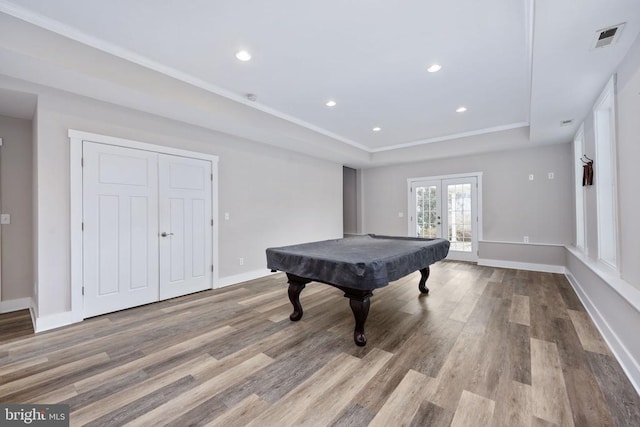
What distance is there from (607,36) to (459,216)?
15.1 ft

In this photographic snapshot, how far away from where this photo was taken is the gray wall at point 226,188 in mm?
2832

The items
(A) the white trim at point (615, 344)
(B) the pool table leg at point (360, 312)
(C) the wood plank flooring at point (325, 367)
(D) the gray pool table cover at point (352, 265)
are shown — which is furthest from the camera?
(B) the pool table leg at point (360, 312)

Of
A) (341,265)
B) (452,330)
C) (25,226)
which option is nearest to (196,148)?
(25,226)

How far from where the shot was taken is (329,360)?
2.17 m

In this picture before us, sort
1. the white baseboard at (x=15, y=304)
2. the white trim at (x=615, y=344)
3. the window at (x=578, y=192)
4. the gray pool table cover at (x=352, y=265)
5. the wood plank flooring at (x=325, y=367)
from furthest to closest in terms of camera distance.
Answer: the window at (x=578, y=192), the white baseboard at (x=15, y=304), the gray pool table cover at (x=352, y=265), the white trim at (x=615, y=344), the wood plank flooring at (x=325, y=367)

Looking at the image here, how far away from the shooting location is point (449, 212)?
251 inches

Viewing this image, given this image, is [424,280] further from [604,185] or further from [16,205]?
[16,205]

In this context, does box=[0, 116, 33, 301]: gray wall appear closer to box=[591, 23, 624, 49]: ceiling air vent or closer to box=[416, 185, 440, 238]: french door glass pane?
box=[591, 23, 624, 49]: ceiling air vent

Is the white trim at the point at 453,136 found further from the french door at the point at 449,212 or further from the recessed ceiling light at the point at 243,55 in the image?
the recessed ceiling light at the point at 243,55

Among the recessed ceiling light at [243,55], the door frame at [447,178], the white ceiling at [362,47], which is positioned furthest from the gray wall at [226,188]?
the door frame at [447,178]

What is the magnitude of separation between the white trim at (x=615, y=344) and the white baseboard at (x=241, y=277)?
4.37 meters

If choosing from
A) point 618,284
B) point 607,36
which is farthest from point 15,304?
point 607,36

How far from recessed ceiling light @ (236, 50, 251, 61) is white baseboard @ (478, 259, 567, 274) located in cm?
583

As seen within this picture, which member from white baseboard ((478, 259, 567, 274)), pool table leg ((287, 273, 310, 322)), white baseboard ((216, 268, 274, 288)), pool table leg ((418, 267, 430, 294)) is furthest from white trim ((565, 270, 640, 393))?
white baseboard ((216, 268, 274, 288))
